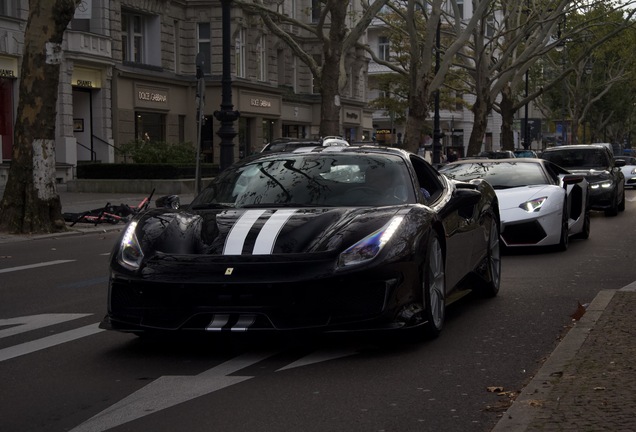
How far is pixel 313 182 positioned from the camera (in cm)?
820

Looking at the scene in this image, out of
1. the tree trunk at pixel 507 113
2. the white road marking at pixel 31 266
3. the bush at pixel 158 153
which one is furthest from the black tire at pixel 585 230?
the tree trunk at pixel 507 113

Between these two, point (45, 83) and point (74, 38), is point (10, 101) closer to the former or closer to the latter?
point (74, 38)

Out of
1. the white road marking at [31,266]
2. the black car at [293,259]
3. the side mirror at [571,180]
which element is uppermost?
the side mirror at [571,180]

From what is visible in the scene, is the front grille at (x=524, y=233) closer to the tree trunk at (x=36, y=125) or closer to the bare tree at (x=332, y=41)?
the tree trunk at (x=36, y=125)

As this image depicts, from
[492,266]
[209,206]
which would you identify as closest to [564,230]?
[492,266]

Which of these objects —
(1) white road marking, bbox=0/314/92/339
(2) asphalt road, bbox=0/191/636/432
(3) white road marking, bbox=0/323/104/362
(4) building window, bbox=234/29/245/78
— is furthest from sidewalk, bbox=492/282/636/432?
(4) building window, bbox=234/29/245/78

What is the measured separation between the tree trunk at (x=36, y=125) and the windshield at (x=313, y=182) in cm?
1101

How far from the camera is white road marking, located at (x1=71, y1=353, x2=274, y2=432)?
18.0 ft

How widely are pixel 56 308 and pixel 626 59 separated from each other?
68782 millimetres

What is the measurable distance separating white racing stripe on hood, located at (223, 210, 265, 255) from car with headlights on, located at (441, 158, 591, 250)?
23.2ft

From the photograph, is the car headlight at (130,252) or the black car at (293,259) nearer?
the black car at (293,259)

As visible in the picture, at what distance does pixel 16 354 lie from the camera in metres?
7.32

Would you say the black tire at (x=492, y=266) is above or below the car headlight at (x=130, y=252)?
below

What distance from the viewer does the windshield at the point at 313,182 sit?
26.3 ft
